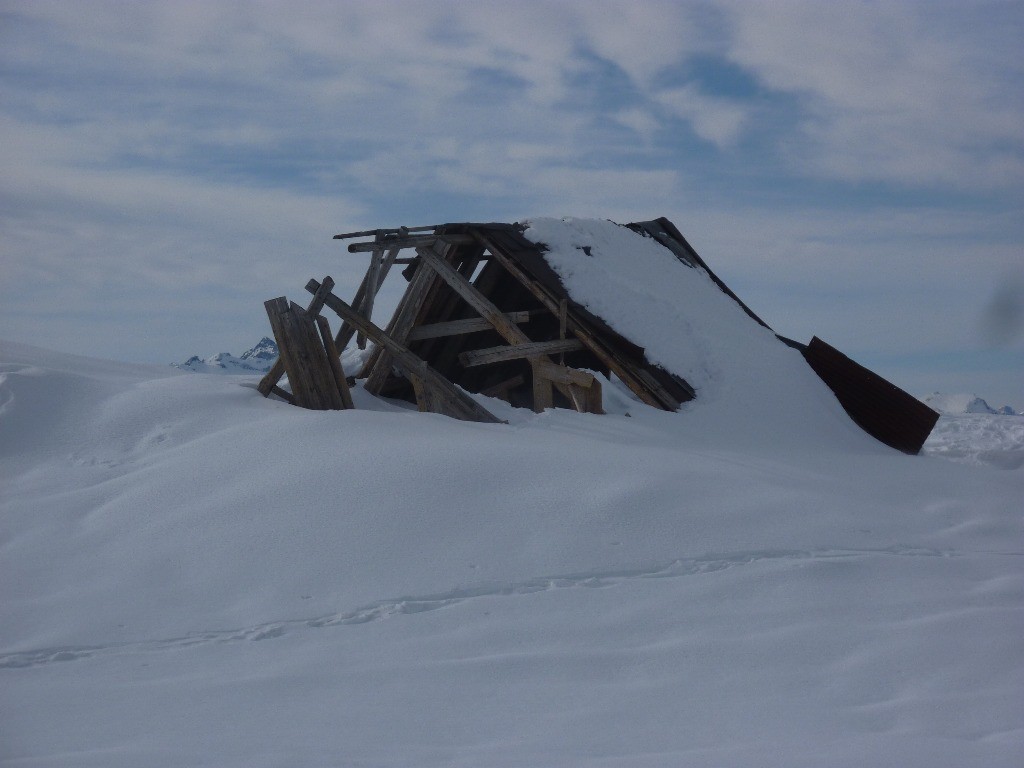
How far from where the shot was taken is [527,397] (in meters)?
13.4

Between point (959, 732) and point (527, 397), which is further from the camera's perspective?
point (527, 397)

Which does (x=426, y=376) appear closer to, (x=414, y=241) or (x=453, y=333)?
(x=453, y=333)

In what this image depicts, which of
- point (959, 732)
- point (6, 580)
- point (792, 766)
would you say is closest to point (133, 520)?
point (6, 580)

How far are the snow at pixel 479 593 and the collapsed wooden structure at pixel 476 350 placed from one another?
0.87 m

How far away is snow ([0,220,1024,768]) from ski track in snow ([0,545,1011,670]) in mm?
21

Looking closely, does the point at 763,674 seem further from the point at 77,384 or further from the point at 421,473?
the point at 77,384

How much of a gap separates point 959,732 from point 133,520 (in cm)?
497

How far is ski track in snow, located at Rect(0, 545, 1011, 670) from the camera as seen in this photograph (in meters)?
4.66

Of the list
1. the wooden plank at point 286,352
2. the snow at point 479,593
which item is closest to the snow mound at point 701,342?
the snow at point 479,593

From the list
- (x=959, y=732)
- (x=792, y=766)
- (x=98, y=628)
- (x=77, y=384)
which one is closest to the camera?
(x=792, y=766)

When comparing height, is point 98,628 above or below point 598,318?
below

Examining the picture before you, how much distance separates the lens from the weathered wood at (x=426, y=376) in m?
9.93

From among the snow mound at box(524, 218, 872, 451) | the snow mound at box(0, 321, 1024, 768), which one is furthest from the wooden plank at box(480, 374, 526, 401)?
the snow mound at box(0, 321, 1024, 768)

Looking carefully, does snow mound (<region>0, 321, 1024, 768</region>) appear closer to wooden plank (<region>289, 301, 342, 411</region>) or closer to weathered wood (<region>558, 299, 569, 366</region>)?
wooden plank (<region>289, 301, 342, 411</region>)
